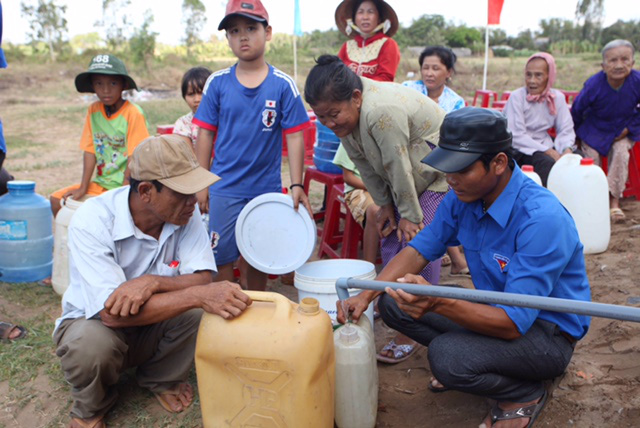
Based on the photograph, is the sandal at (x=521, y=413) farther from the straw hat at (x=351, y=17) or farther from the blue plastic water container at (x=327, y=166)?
the straw hat at (x=351, y=17)

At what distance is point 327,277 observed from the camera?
9.48 feet

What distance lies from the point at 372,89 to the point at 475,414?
1.53 meters

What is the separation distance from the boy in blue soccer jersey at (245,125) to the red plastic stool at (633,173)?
3.44 meters

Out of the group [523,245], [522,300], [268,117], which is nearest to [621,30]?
[268,117]

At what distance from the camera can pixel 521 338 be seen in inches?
84.4

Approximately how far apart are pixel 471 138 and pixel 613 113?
12.5 ft

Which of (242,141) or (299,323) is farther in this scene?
(242,141)

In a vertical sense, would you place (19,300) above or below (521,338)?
below

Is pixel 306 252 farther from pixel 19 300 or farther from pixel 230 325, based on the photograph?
pixel 19 300

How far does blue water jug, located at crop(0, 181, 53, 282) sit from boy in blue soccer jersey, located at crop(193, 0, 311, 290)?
1466 mm

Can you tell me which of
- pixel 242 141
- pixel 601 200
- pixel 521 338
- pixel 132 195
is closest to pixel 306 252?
pixel 242 141

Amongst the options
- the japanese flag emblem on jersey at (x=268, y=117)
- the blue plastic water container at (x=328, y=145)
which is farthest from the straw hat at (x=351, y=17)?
the japanese flag emblem on jersey at (x=268, y=117)

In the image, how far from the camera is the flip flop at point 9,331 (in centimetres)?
323

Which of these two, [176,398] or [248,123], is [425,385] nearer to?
[176,398]
